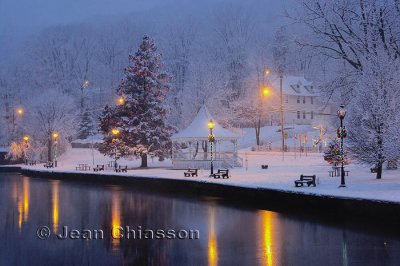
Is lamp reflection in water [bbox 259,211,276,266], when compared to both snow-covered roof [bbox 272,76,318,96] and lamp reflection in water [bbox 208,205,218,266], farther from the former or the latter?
snow-covered roof [bbox 272,76,318,96]

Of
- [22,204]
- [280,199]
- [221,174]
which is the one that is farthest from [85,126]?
[280,199]

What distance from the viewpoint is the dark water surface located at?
45.3 feet

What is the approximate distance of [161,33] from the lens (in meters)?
90.8

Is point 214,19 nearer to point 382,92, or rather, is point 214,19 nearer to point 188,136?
point 188,136

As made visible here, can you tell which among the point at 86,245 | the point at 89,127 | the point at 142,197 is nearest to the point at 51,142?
the point at 89,127

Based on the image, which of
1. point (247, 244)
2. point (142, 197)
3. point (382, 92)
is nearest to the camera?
point (247, 244)

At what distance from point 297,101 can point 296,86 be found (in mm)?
2352

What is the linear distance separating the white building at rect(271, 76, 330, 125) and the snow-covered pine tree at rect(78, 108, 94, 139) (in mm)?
27540

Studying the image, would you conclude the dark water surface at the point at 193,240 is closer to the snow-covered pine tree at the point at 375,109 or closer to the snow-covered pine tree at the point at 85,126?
the snow-covered pine tree at the point at 375,109

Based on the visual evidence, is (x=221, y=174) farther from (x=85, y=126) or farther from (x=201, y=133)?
(x=85, y=126)

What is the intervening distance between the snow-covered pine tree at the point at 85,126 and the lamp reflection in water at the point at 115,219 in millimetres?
48078

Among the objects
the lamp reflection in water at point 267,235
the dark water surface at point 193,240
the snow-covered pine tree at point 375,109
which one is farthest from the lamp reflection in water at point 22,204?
the snow-covered pine tree at point 375,109

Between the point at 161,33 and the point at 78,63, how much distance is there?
15328mm

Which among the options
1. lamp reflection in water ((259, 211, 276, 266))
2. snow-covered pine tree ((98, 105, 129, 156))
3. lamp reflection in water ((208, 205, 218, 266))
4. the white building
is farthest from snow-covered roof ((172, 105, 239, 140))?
the white building
